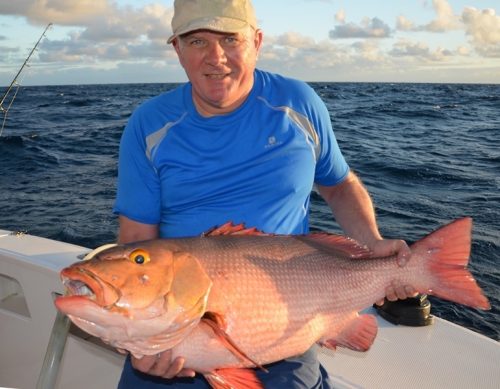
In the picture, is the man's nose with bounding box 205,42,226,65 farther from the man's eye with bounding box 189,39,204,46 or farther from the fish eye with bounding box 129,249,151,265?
the fish eye with bounding box 129,249,151,265

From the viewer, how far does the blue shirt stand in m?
2.86

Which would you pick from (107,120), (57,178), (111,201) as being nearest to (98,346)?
(111,201)

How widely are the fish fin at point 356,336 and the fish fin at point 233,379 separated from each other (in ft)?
1.57

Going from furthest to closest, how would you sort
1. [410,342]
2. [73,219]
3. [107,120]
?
[107,120], [73,219], [410,342]

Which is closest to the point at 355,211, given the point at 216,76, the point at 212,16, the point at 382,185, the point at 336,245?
the point at 336,245

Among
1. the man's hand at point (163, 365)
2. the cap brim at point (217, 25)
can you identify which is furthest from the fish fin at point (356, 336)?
the cap brim at point (217, 25)

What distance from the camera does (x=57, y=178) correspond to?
47.1 feet

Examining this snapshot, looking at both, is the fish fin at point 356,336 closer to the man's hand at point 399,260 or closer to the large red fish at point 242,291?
the large red fish at point 242,291

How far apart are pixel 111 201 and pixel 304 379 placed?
31.9ft

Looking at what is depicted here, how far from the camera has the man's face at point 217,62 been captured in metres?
2.79

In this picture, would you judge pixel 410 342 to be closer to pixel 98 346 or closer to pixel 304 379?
pixel 304 379

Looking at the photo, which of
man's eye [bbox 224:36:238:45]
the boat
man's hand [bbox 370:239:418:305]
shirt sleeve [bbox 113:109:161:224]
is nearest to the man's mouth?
man's eye [bbox 224:36:238:45]

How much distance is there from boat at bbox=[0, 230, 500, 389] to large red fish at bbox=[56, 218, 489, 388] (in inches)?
16.9

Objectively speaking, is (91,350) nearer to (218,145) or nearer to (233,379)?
(233,379)
